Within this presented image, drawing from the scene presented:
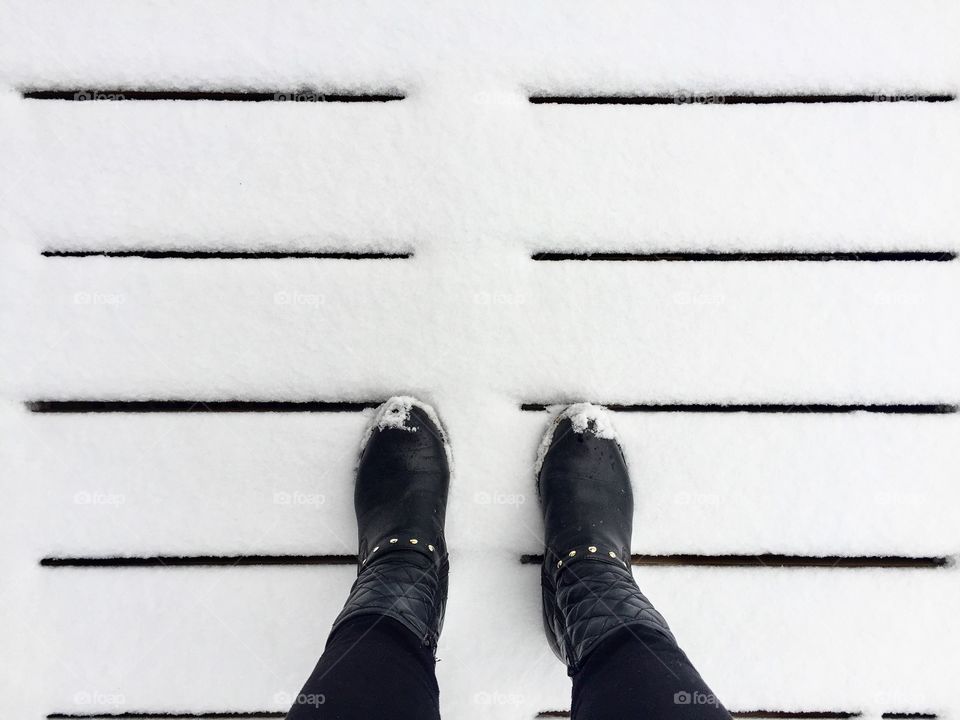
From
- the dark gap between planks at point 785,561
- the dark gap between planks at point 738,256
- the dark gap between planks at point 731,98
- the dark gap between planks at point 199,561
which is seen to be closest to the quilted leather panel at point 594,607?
the dark gap between planks at point 785,561

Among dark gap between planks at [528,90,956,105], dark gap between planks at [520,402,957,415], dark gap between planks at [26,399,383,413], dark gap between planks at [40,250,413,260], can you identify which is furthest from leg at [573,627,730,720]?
dark gap between planks at [528,90,956,105]

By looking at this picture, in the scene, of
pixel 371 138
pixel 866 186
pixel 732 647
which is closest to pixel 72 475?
pixel 371 138

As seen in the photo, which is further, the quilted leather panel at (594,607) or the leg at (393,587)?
the quilted leather panel at (594,607)

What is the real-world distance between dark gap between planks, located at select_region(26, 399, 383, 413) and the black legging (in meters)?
0.37

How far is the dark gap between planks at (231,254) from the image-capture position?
104 centimetres

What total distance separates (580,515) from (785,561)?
1.39 feet

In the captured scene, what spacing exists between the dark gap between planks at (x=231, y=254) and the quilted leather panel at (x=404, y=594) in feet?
1.73

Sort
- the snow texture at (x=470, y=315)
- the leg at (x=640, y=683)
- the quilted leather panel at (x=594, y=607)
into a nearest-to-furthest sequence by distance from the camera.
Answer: the leg at (x=640, y=683) → the quilted leather panel at (x=594, y=607) → the snow texture at (x=470, y=315)

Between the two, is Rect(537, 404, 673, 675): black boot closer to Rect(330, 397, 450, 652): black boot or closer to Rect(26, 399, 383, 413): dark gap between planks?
Rect(330, 397, 450, 652): black boot

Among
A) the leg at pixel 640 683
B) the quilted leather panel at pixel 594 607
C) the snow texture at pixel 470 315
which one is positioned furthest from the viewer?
the snow texture at pixel 470 315

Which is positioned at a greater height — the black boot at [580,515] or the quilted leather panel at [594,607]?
the black boot at [580,515]

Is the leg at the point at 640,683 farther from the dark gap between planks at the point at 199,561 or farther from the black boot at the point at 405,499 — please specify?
the dark gap between planks at the point at 199,561

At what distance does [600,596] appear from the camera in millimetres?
923

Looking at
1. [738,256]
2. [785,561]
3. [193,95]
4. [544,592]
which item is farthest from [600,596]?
[193,95]
